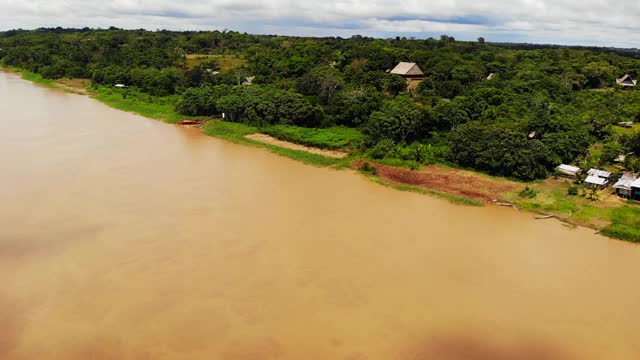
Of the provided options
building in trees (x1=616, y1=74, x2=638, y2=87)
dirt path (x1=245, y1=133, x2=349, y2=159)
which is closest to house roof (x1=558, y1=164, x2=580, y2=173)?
dirt path (x1=245, y1=133, x2=349, y2=159)

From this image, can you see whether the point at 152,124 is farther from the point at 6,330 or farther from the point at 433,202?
the point at 6,330

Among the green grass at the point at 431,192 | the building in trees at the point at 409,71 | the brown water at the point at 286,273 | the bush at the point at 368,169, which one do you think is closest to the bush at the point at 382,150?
the bush at the point at 368,169

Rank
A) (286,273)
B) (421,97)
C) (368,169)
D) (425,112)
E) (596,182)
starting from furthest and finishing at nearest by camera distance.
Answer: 1. (421,97)
2. (425,112)
3. (368,169)
4. (596,182)
5. (286,273)

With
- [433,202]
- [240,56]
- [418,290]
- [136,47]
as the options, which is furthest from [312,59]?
[418,290]

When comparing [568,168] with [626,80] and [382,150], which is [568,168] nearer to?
[382,150]

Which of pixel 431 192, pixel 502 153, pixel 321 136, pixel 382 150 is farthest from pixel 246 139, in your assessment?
pixel 502 153

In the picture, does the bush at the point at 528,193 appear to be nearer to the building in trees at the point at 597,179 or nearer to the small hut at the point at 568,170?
the building in trees at the point at 597,179

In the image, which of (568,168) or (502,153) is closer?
(502,153)
